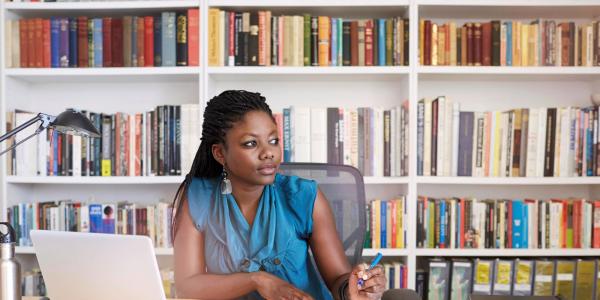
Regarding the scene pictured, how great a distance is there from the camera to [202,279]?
1.53m

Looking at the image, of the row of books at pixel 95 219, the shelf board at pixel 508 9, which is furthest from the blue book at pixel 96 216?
the shelf board at pixel 508 9

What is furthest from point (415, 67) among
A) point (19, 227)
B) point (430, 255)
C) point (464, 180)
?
point (19, 227)

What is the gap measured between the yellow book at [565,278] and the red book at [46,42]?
96.9 inches

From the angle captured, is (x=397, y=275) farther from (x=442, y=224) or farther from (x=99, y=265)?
(x=99, y=265)

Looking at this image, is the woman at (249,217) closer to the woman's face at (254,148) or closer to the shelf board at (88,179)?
the woman's face at (254,148)

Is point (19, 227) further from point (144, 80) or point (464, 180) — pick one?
point (464, 180)

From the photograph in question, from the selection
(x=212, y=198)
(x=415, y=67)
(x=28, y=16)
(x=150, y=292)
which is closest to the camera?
(x=150, y=292)

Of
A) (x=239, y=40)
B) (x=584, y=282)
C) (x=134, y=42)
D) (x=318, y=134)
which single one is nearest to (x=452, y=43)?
(x=318, y=134)

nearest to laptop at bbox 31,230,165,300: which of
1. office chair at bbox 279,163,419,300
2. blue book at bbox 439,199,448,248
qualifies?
office chair at bbox 279,163,419,300

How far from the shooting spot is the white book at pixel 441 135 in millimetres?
2451

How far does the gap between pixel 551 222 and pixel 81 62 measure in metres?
2.24

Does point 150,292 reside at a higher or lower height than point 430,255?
higher

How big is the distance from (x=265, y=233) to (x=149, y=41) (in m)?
1.26

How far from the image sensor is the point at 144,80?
106 inches
